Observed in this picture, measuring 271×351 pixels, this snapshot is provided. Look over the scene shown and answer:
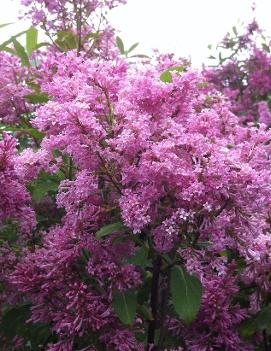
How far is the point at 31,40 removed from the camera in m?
3.17

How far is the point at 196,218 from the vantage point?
1757mm

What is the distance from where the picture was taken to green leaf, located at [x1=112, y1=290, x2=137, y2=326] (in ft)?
5.89

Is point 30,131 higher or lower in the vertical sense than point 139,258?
higher

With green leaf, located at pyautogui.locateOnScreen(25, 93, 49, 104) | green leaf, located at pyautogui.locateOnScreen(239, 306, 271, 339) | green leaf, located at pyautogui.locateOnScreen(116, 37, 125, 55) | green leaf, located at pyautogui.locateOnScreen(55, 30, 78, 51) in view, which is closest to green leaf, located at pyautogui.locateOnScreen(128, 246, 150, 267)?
green leaf, located at pyautogui.locateOnScreen(239, 306, 271, 339)

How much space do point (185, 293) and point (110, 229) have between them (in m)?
0.35

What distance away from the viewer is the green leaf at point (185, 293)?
181 centimetres

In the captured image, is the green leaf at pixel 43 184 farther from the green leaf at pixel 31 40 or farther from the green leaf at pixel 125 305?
the green leaf at pixel 31 40

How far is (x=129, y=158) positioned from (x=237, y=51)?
15.0 feet

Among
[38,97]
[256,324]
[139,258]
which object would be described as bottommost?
[256,324]

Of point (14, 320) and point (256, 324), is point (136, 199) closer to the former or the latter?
point (256, 324)

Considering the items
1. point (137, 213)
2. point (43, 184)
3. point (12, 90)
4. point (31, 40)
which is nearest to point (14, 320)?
point (43, 184)

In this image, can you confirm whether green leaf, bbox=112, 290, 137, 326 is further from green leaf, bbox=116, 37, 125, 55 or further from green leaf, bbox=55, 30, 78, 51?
green leaf, bbox=116, 37, 125, 55

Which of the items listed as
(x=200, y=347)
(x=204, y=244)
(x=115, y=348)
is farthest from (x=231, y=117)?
(x=115, y=348)

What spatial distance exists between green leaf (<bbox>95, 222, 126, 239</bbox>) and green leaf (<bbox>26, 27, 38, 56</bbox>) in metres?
1.67
